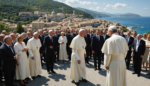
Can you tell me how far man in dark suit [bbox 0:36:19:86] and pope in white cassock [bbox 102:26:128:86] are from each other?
3.29 meters

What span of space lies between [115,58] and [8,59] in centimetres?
363

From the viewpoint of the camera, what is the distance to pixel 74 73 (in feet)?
14.7

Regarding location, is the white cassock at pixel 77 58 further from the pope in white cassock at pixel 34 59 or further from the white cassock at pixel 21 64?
the white cassock at pixel 21 64

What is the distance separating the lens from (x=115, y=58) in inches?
121

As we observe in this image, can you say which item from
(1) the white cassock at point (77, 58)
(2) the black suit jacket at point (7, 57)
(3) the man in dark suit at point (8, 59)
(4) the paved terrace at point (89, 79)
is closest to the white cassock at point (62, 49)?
(4) the paved terrace at point (89, 79)

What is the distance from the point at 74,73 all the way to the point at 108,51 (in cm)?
205

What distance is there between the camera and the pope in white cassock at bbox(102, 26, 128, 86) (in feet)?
9.72

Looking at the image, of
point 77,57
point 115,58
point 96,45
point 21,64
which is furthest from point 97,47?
point 21,64

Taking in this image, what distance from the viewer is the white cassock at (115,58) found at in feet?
9.72

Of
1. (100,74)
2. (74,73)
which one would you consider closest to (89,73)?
(100,74)

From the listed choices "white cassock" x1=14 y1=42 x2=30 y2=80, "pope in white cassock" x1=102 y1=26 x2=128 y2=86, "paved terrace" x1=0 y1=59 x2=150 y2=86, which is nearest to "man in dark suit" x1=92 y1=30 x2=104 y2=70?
"paved terrace" x1=0 y1=59 x2=150 y2=86

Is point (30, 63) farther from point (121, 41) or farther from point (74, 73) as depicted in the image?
point (121, 41)

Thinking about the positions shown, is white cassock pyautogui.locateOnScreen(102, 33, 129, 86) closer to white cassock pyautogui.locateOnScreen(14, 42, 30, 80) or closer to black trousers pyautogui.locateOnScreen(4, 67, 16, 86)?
white cassock pyautogui.locateOnScreen(14, 42, 30, 80)

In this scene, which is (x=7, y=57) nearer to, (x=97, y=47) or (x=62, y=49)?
(x=62, y=49)
